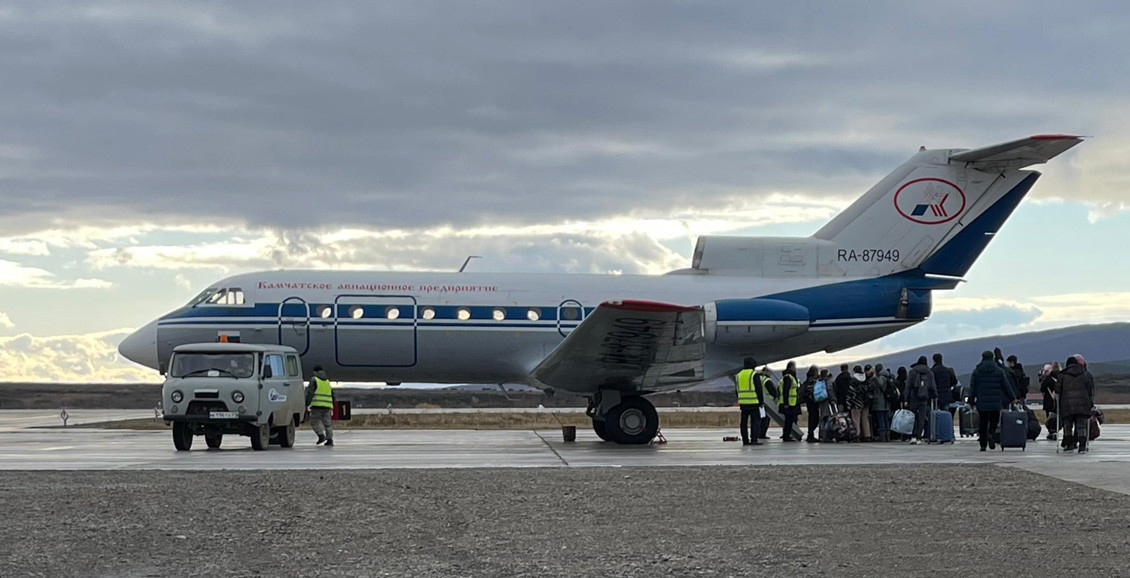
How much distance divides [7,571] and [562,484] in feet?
22.1

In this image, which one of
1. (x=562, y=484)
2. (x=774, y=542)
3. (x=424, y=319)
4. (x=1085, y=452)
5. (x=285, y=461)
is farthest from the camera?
(x=424, y=319)

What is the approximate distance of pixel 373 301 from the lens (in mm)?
26625

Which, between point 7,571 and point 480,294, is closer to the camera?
point 7,571

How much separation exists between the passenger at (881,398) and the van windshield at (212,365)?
12.1 meters

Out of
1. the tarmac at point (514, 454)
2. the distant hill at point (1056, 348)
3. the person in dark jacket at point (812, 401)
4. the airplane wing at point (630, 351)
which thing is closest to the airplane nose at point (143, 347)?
the tarmac at point (514, 454)

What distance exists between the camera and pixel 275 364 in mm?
22922

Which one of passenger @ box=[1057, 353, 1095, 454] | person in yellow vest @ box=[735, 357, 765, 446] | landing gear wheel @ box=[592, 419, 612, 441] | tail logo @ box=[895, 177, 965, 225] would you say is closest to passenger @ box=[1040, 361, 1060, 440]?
passenger @ box=[1057, 353, 1095, 454]

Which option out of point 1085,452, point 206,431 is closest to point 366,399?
point 206,431

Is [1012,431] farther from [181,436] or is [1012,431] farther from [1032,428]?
[181,436]

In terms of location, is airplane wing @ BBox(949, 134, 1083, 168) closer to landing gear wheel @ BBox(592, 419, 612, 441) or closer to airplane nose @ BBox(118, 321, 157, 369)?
landing gear wheel @ BBox(592, 419, 612, 441)

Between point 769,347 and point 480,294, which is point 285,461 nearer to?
point 480,294

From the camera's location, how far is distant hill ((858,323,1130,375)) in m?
147

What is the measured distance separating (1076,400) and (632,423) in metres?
8.03

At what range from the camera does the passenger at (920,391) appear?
24750 mm
